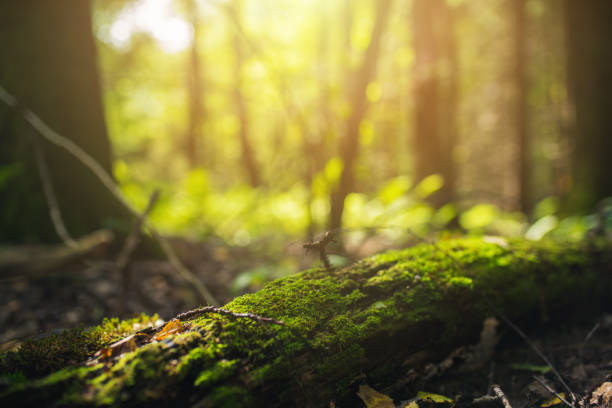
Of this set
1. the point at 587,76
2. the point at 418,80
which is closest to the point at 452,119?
the point at 418,80

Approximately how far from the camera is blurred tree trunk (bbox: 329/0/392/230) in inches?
141

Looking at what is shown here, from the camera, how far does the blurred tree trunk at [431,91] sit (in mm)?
7332

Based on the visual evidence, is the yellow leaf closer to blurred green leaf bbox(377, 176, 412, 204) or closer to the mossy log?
the mossy log

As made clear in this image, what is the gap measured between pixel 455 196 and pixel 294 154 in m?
3.80

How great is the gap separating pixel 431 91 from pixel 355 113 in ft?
14.4

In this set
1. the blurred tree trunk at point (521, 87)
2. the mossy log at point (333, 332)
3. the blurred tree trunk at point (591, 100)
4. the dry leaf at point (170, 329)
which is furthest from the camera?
the blurred tree trunk at point (521, 87)

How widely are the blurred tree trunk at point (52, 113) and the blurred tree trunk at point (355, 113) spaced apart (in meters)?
2.29

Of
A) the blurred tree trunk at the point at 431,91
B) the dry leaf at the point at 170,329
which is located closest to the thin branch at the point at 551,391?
the dry leaf at the point at 170,329

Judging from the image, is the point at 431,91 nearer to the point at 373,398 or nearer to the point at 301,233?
the point at 301,233

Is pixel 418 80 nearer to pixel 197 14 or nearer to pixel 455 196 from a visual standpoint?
pixel 455 196

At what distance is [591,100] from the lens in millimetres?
5457

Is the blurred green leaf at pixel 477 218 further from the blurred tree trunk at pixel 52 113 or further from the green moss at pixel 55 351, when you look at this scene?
A: the green moss at pixel 55 351

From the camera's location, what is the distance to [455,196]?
7.61 metres

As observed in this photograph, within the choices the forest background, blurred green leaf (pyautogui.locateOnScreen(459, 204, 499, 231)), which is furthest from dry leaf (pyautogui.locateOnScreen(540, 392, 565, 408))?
blurred green leaf (pyautogui.locateOnScreen(459, 204, 499, 231))
